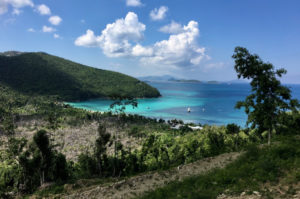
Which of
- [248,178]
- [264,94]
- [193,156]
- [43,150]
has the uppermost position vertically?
[264,94]

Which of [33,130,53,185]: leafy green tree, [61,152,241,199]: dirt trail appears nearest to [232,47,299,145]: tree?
[61,152,241,199]: dirt trail

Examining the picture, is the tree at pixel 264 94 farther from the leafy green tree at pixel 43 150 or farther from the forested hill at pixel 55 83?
the forested hill at pixel 55 83

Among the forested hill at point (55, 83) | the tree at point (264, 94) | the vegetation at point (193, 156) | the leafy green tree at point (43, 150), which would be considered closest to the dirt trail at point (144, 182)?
the vegetation at point (193, 156)

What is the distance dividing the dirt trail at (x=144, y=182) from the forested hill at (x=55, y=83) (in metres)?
141

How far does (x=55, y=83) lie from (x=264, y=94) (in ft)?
586

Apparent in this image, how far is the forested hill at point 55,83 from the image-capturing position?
15112 centimetres

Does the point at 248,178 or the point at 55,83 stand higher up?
the point at 55,83

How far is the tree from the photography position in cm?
995

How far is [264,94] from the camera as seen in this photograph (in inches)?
411

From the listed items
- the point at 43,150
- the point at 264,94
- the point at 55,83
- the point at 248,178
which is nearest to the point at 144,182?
the point at 248,178

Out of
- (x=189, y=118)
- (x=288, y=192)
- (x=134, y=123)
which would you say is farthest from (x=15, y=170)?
(x=189, y=118)

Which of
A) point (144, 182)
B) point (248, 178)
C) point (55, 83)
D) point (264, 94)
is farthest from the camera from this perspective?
point (55, 83)

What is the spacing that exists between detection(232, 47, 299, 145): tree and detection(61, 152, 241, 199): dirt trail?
433cm

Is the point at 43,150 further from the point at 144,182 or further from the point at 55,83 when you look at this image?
the point at 55,83
